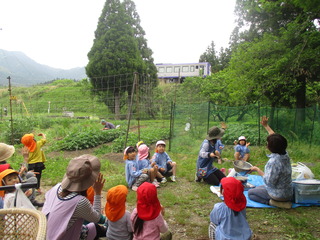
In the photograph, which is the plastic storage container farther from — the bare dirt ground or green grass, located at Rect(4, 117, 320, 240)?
the bare dirt ground

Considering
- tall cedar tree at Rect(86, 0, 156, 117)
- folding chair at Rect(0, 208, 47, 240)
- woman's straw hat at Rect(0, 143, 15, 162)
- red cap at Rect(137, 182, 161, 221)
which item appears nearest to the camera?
folding chair at Rect(0, 208, 47, 240)

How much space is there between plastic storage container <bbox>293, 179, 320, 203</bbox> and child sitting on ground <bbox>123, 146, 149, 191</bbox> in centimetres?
270

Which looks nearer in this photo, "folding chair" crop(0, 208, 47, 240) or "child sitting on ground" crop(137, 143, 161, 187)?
"folding chair" crop(0, 208, 47, 240)

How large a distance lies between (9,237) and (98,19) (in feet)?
63.4

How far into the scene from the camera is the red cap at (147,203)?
89.3 inches

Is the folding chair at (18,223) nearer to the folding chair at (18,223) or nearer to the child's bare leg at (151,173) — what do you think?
the folding chair at (18,223)

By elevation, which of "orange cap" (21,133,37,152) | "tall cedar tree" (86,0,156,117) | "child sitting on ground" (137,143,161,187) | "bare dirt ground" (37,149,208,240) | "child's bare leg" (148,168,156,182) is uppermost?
"tall cedar tree" (86,0,156,117)

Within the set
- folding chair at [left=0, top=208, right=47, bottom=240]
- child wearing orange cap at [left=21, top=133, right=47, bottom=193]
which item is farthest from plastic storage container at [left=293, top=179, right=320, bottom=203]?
child wearing orange cap at [left=21, top=133, right=47, bottom=193]

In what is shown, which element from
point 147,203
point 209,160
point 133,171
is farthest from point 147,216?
point 209,160

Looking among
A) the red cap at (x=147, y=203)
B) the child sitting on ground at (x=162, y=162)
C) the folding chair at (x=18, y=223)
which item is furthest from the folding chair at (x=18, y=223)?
the child sitting on ground at (x=162, y=162)

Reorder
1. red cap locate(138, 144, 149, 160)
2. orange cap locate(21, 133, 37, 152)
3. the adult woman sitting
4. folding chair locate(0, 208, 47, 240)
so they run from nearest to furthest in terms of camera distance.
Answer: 1. folding chair locate(0, 208, 47, 240)
2. the adult woman sitting
3. orange cap locate(21, 133, 37, 152)
4. red cap locate(138, 144, 149, 160)

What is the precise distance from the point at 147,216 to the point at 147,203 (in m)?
0.14

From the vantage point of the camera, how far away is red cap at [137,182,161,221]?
7.44ft

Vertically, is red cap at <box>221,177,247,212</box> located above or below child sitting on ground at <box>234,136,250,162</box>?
above
